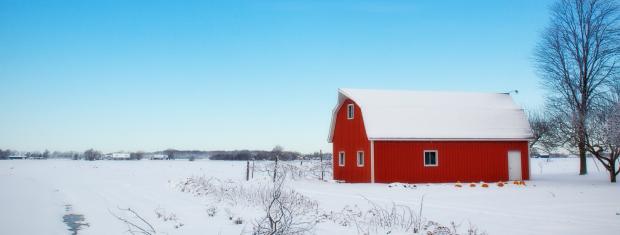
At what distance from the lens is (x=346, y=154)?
27250 millimetres

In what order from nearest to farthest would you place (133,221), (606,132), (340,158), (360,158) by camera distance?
1. (133,221)
2. (606,132)
3. (360,158)
4. (340,158)

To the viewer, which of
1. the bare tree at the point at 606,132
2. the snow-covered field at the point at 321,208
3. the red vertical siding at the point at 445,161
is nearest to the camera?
the snow-covered field at the point at 321,208

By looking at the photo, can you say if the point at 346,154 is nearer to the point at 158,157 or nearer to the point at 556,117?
the point at 556,117

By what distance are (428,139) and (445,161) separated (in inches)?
62.3

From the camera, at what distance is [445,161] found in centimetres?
2500

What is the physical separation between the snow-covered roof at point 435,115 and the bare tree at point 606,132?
3.53 m

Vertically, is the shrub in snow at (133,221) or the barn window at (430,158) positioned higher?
the barn window at (430,158)

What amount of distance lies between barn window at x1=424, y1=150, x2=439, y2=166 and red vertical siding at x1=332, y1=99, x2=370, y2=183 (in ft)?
10.3

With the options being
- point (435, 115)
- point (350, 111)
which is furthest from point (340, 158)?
point (435, 115)

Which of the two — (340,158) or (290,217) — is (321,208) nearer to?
(290,217)

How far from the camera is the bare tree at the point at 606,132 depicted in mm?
21312

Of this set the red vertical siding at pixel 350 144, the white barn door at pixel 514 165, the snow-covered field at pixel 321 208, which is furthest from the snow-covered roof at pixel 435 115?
the snow-covered field at pixel 321 208

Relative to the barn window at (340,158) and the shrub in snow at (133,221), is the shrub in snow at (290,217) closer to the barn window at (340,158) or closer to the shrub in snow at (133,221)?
the shrub in snow at (133,221)

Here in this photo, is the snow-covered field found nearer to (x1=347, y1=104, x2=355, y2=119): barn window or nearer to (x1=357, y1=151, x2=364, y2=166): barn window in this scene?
(x1=357, y1=151, x2=364, y2=166): barn window
